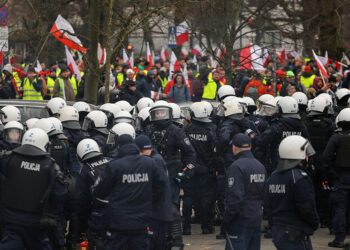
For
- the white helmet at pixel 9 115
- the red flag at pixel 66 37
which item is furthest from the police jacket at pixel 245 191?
the red flag at pixel 66 37

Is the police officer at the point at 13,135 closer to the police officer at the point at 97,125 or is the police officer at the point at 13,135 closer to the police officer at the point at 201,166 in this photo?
the police officer at the point at 97,125

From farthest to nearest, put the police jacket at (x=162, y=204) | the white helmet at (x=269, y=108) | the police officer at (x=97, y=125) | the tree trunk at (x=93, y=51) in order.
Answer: the tree trunk at (x=93, y=51), the white helmet at (x=269, y=108), the police officer at (x=97, y=125), the police jacket at (x=162, y=204)

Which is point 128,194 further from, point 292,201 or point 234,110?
point 234,110

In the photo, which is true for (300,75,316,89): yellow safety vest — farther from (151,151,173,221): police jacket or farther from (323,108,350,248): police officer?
(151,151,173,221): police jacket

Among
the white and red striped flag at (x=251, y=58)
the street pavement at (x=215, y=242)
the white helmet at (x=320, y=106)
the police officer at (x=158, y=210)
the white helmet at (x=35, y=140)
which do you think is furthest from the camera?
the white and red striped flag at (x=251, y=58)

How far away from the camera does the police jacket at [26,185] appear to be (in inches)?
336

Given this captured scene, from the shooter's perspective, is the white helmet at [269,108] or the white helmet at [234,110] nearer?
the white helmet at [234,110]

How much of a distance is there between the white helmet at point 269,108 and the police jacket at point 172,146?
256 centimetres

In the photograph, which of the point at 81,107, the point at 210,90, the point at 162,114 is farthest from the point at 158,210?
the point at 210,90

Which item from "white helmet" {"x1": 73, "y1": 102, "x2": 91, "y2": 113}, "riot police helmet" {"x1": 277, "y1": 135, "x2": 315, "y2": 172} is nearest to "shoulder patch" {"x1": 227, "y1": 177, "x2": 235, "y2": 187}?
"riot police helmet" {"x1": 277, "y1": 135, "x2": 315, "y2": 172}

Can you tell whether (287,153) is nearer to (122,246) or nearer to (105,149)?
(122,246)

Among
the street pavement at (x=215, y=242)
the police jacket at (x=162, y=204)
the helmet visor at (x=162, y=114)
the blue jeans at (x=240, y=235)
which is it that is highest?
the helmet visor at (x=162, y=114)

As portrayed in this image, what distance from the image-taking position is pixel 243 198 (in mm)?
9062

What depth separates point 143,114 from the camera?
12453mm
